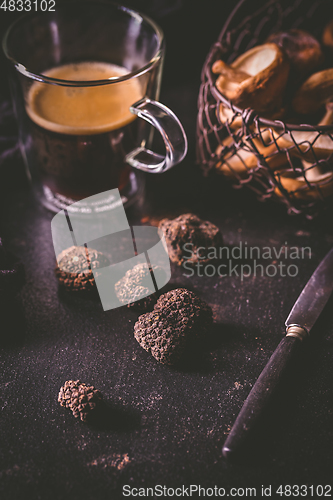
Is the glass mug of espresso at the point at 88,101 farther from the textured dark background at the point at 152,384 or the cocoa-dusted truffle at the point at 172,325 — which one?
the cocoa-dusted truffle at the point at 172,325

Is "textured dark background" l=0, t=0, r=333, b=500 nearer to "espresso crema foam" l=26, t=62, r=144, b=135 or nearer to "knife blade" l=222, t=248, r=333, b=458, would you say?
"knife blade" l=222, t=248, r=333, b=458

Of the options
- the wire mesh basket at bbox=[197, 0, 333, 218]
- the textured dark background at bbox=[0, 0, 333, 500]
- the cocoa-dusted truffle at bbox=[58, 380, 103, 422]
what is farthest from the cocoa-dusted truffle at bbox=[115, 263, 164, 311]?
the wire mesh basket at bbox=[197, 0, 333, 218]

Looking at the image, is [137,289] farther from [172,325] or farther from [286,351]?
[286,351]

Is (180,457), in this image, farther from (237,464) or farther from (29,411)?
(29,411)

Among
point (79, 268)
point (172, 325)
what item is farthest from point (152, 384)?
point (79, 268)

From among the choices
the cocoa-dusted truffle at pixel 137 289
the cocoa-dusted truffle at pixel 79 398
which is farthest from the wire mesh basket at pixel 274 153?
the cocoa-dusted truffle at pixel 79 398

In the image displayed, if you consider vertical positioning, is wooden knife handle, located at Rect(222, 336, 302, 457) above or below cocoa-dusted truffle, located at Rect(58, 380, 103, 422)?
above
